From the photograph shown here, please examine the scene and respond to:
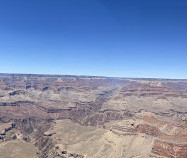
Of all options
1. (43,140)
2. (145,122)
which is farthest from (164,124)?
(43,140)

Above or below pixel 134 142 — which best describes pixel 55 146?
below

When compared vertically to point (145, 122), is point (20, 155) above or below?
below

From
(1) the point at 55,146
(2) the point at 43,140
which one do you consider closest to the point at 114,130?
(1) the point at 55,146

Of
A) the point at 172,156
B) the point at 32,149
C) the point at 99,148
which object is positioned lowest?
the point at 32,149

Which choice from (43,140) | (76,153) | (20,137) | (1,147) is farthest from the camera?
(20,137)

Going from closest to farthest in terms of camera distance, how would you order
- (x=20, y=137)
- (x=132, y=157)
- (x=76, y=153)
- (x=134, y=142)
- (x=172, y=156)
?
(x=172, y=156) < (x=132, y=157) < (x=134, y=142) < (x=76, y=153) < (x=20, y=137)

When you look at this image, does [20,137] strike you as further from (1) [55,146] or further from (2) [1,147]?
(1) [55,146]

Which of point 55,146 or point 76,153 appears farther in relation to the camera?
point 55,146

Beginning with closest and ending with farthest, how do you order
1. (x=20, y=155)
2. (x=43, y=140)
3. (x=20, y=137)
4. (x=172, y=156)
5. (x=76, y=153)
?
1. (x=172, y=156)
2. (x=76, y=153)
3. (x=20, y=155)
4. (x=43, y=140)
5. (x=20, y=137)

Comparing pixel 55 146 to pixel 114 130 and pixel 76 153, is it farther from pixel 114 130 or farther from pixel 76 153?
pixel 114 130
